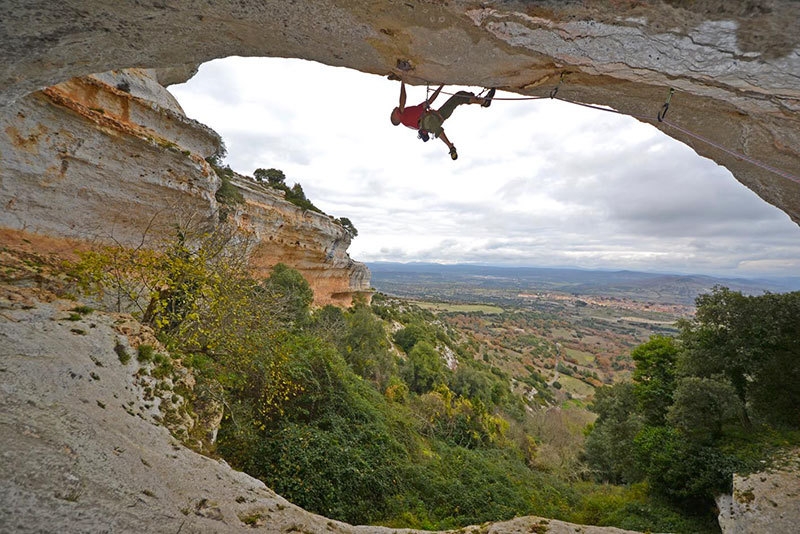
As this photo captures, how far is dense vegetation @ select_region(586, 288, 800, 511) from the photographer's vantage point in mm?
8578

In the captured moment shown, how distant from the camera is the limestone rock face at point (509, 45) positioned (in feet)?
7.70

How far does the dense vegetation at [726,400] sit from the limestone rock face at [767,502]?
78cm

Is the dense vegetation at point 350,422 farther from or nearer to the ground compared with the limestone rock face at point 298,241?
nearer to the ground

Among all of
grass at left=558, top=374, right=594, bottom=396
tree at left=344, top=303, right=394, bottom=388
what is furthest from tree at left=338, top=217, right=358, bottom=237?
grass at left=558, top=374, right=594, bottom=396

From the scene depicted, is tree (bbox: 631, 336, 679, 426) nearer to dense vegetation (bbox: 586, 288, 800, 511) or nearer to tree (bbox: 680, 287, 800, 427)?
dense vegetation (bbox: 586, 288, 800, 511)

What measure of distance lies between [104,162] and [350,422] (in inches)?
381

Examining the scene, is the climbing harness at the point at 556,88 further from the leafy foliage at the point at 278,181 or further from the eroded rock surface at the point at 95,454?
the leafy foliage at the point at 278,181

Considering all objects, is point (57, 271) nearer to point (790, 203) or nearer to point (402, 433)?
point (402, 433)

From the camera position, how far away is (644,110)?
3.96m

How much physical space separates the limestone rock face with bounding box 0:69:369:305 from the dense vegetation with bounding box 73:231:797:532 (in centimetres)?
136

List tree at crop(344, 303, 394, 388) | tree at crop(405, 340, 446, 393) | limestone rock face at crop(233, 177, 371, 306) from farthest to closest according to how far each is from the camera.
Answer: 1. tree at crop(405, 340, 446, 393)
2. limestone rock face at crop(233, 177, 371, 306)
3. tree at crop(344, 303, 394, 388)

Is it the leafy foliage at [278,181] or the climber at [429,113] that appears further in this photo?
the leafy foliage at [278,181]

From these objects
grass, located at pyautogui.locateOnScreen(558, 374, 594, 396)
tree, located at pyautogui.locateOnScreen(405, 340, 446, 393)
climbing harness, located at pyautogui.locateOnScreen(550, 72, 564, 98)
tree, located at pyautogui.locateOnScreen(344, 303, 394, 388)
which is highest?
climbing harness, located at pyautogui.locateOnScreen(550, 72, 564, 98)

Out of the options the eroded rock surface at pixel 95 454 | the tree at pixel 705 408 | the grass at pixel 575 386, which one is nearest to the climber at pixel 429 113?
the eroded rock surface at pixel 95 454
